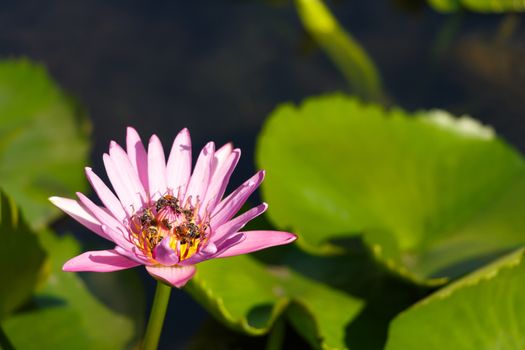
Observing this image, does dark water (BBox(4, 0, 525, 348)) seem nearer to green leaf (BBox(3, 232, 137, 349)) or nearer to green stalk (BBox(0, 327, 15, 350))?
green leaf (BBox(3, 232, 137, 349))

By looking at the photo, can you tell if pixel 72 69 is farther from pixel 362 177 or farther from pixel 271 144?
pixel 362 177

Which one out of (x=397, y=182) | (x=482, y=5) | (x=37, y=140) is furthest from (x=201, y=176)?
(x=482, y=5)

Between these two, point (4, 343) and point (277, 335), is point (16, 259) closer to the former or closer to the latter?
point (4, 343)

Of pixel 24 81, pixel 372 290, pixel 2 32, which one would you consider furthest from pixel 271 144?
pixel 2 32

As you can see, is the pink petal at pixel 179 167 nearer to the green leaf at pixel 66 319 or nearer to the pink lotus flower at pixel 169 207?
the pink lotus flower at pixel 169 207

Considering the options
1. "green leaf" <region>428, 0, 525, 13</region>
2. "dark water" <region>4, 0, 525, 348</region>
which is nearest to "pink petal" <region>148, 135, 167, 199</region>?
"dark water" <region>4, 0, 525, 348</region>

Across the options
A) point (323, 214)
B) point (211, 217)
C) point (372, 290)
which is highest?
point (211, 217)

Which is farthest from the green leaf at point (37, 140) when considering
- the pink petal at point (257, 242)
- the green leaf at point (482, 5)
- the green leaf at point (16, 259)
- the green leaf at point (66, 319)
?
the green leaf at point (482, 5)
